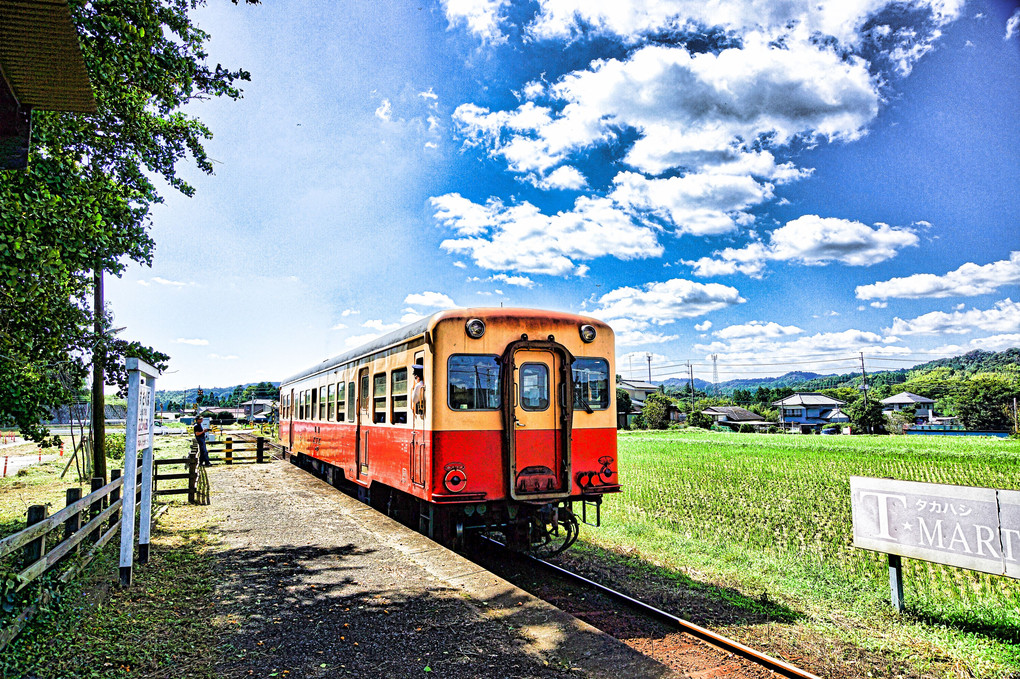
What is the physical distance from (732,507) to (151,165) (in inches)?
514

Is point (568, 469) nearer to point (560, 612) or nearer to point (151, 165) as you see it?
point (560, 612)

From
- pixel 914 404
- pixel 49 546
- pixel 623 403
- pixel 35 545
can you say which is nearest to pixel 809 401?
pixel 914 404

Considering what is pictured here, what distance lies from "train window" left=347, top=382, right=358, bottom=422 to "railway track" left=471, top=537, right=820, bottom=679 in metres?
4.90

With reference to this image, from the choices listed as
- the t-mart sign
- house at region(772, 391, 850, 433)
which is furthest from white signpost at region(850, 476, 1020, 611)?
house at region(772, 391, 850, 433)

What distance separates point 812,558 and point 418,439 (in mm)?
5709

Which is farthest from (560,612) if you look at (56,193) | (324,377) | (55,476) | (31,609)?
(55,476)

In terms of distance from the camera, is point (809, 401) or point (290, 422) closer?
point (290, 422)

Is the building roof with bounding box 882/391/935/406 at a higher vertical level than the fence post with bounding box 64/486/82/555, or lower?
lower

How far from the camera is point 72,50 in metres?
2.45

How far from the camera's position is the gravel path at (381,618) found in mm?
4777

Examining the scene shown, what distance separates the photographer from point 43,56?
2512 millimetres

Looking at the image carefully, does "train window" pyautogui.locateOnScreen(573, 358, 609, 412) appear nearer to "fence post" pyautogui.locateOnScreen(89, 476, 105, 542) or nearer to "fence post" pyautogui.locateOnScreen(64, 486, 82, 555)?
"fence post" pyautogui.locateOnScreen(64, 486, 82, 555)

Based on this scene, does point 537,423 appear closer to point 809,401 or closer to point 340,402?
point 340,402

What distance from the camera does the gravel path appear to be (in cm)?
478
